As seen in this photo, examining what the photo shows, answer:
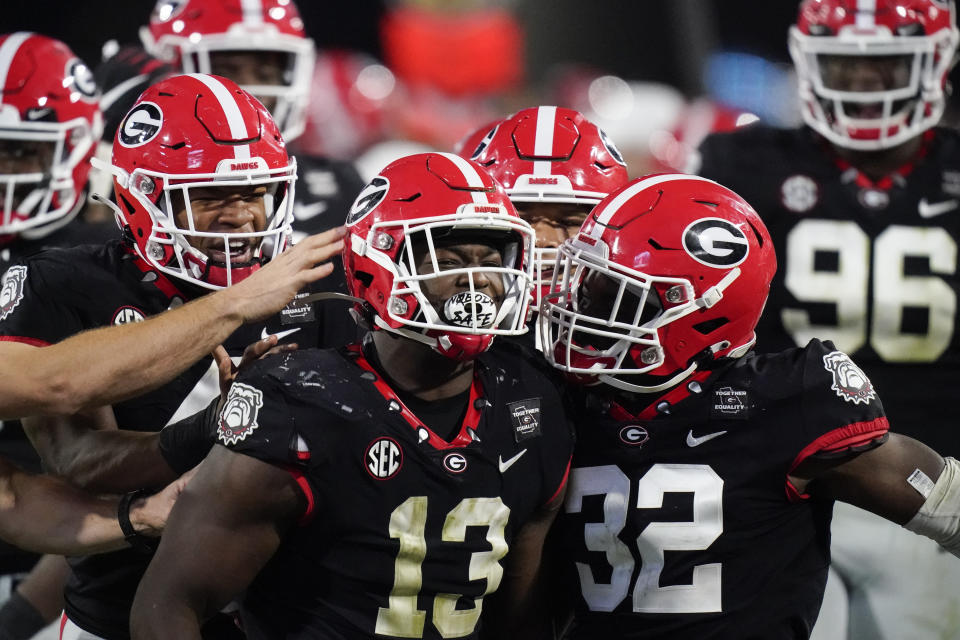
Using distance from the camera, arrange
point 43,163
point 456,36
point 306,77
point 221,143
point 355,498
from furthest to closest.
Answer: point 456,36 → point 306,77 → point 43,163 → point 221,143 → point 355,498

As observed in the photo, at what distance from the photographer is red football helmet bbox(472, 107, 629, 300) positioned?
3385mm

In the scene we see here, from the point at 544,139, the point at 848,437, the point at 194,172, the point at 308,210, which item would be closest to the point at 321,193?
the point at 308,210

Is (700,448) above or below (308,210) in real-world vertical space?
above

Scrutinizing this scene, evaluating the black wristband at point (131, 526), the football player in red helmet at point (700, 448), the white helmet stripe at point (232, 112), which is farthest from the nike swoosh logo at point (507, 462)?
the white helmet stripe at point (232, 112)

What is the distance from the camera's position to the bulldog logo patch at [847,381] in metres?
2.58

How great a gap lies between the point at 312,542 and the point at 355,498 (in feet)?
0.40

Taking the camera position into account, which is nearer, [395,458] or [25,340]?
[395,458]

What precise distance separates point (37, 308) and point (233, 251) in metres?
0.44

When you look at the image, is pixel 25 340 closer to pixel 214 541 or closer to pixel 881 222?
pixel 214 541

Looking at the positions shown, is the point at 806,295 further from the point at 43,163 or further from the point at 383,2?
the point at 383,2

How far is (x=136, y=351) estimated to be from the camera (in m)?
2.61

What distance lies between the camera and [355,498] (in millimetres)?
2426

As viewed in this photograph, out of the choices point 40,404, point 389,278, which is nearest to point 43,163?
point 40,404

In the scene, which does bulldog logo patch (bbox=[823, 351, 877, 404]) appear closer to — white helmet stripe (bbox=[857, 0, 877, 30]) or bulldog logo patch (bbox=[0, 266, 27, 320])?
bulldog logo patch (bbox=[0, 266, 27, 320])
